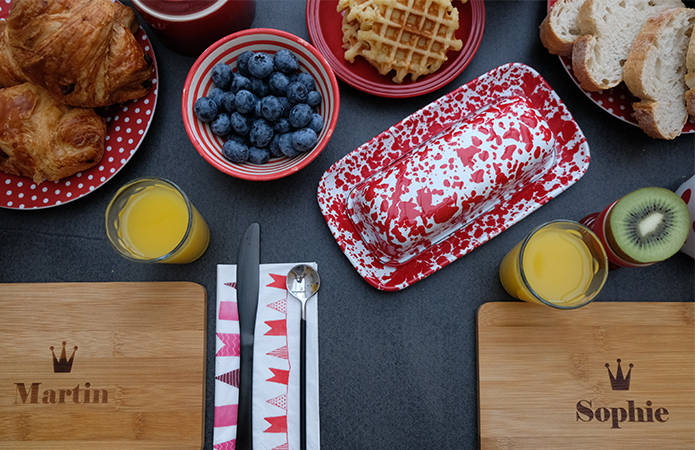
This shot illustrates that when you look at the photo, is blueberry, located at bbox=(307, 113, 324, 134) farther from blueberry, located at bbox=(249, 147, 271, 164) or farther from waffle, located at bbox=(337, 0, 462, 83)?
waffle, located at bbox=(337, 0, 462, 83)

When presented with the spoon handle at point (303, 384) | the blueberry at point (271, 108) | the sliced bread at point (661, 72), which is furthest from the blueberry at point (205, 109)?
the sliced bread at point (661, 72)

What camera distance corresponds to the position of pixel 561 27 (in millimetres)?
1101

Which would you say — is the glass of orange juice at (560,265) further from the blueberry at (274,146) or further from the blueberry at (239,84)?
the blueberry at (239,84)

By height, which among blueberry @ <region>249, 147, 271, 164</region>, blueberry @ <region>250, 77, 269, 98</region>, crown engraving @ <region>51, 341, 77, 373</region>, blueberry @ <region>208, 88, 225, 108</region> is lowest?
crown engraving @ <region>51, 341, 77, 373</region>

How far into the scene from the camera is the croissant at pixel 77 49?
879 millimetres

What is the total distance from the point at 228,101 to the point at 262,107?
8 centimetres

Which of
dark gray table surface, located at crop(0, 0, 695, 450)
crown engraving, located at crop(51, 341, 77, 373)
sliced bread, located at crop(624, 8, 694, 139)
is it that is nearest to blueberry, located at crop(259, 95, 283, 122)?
dark gray table surface, located at crop(0, 0, 695, 450)

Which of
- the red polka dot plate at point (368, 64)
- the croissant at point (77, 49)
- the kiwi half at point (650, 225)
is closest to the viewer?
the croissant at point (77, 49)

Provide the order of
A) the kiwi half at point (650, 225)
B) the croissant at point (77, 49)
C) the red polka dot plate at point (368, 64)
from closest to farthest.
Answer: the croissant at point (77, 49) < the kiwi half at point (650, 225) < the red polka dot plate at point (368, 64)

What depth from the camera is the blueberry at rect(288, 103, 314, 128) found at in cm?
95

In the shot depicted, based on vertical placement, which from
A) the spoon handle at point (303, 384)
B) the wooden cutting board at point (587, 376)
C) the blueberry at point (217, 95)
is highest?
the blueberry at point (217, 95)

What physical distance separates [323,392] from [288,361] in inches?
4.7

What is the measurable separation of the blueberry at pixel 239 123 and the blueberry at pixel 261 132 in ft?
0.04

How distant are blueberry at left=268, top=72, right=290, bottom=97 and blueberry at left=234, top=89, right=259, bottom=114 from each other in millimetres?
52
